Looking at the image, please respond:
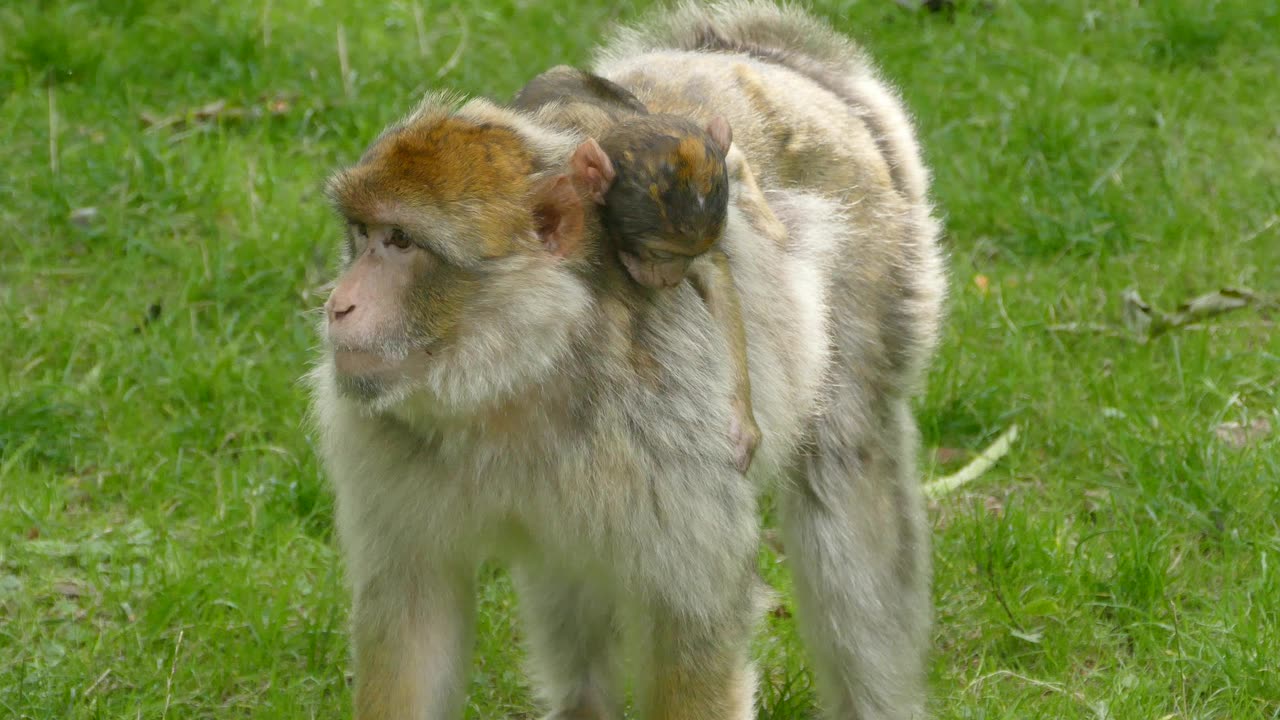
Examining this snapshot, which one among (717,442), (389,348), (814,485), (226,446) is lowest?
(226,446)

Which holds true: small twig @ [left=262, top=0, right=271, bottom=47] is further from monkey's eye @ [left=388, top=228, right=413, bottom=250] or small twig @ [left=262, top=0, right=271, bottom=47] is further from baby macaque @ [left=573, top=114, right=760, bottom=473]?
monkey's eye @ [left=388, top=228, right=413, bottom=250]

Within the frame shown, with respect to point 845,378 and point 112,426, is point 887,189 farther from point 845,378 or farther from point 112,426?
point 112,426

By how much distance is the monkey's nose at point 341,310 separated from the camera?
11.2ft

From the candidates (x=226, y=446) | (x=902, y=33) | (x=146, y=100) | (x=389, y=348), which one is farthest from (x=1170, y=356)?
(x=146, y=100)

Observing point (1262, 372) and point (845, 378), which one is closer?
point (845, 378)

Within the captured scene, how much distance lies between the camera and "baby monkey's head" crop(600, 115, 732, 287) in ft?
11.8

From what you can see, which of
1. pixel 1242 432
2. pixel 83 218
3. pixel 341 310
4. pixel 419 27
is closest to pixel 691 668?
pixel 341 310

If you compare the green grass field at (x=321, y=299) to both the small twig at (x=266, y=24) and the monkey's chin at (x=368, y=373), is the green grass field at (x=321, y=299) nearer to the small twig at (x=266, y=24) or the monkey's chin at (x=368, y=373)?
the small twig at (x=266, y=24)

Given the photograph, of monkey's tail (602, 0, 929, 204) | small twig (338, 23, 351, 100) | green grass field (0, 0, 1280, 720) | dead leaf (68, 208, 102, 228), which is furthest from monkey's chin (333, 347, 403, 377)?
small twig (338, 23, 351, 100)

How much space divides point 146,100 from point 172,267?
110 cm

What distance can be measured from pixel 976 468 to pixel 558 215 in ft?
8.31

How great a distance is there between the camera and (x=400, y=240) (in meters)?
3.47

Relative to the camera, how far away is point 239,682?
474cm

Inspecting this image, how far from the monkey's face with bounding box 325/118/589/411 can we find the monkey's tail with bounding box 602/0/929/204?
1.44 metres
